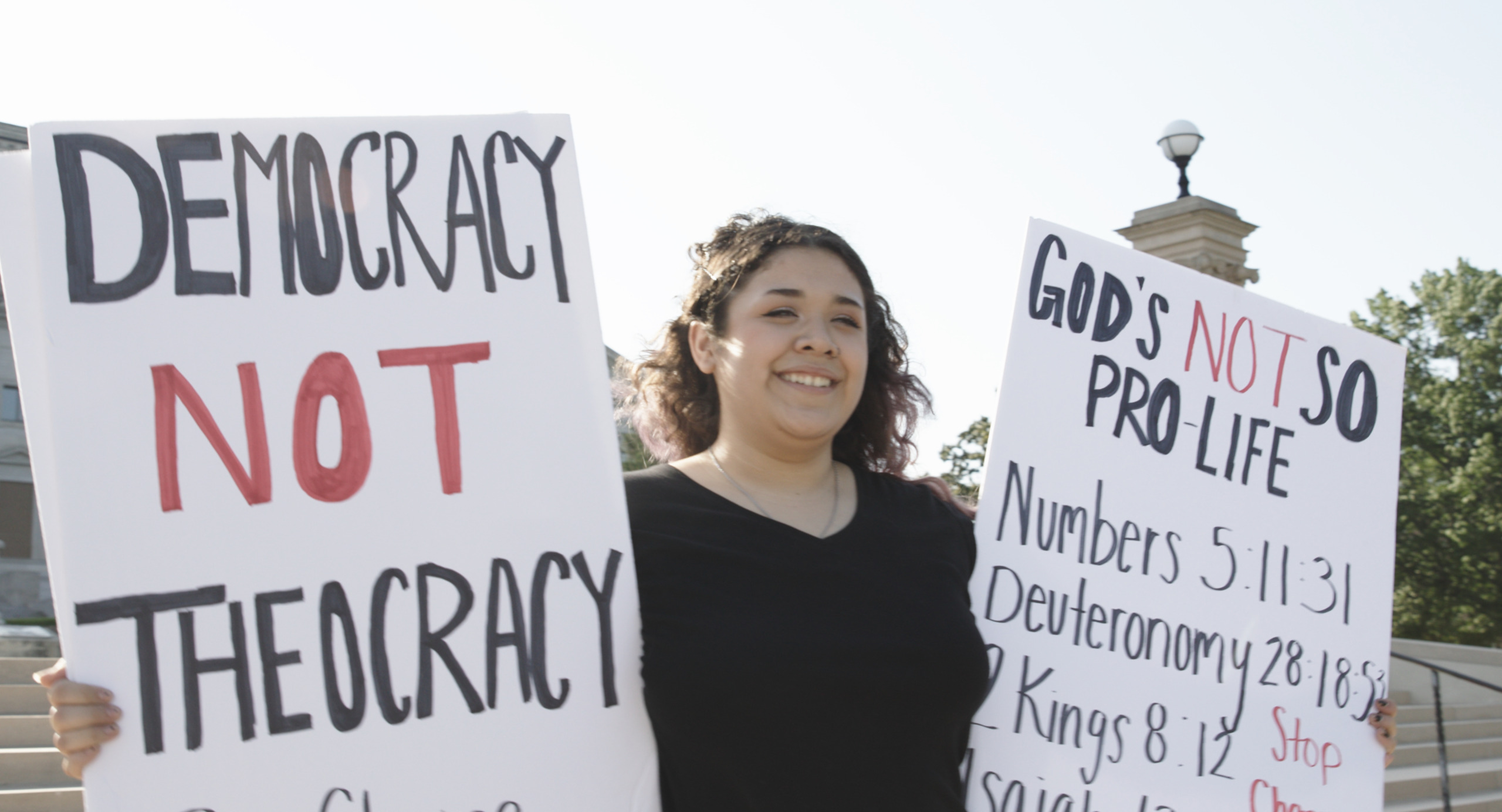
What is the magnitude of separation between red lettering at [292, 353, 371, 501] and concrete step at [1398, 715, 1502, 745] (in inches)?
434

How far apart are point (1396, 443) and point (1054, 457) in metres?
1.05

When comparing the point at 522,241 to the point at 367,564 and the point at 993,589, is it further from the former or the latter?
the point at 993,589

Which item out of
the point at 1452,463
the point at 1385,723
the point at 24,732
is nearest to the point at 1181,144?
the point at 1385,723

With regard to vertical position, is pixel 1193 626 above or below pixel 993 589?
below

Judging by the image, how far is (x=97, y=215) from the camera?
1.90 meters

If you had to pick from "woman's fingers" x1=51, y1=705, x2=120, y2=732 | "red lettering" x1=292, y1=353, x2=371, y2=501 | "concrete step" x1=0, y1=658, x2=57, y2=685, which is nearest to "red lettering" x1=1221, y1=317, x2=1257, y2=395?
"red lettering" x1=292, y1=353, x2=371, y2=501

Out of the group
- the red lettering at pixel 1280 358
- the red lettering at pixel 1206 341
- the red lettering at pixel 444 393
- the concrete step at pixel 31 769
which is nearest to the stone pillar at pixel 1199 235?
the red lettering at pixel 1280 358

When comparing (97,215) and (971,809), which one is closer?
(97,215)

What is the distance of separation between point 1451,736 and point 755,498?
11.9 m

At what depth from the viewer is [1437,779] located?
8.77 m

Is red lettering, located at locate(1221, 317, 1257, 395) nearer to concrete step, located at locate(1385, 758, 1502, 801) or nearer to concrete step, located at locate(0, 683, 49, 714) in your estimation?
concrete step, located at locate(1385, 758, 1502, 801)

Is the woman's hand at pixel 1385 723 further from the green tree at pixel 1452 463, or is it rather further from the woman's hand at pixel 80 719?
the green tree at pixel 1452 463

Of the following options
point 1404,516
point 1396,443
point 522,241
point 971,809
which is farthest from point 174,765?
point 1404,516

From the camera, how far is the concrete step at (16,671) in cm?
819
